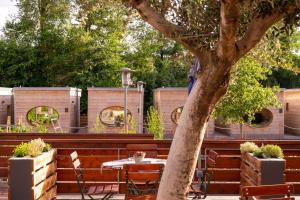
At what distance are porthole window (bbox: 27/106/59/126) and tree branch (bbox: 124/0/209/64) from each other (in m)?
24.6

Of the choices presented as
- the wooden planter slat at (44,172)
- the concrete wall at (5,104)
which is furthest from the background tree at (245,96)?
the wooden planter slat at (44,172)

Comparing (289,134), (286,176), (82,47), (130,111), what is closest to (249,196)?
(286,176)

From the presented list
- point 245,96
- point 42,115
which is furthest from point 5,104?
point 245,96

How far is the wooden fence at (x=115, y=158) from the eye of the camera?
9.70m

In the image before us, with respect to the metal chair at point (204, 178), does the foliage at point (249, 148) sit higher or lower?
higher

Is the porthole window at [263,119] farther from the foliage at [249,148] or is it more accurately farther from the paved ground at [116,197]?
the foliage at [249,148]

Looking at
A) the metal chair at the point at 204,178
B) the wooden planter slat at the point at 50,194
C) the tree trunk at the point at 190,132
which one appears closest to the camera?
the tree trunk at the point at 190,132

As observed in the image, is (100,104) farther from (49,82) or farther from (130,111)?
→ (49,82)

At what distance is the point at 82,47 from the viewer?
4084 centimetres

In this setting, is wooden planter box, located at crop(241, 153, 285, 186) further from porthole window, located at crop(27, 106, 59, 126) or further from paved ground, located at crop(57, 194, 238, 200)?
porthole window, located at crop(27, 106, 59, 126)

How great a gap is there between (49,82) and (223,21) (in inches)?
1476

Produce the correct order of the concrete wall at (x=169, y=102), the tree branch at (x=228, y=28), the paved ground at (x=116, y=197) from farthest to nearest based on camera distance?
the concrete wall at (x=169, y=102) < the paved ground at (x=116, y=197) < the tree branch at (x=228, y=28)

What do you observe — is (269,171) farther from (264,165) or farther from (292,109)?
(292,109)

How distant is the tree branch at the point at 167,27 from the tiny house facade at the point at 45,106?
2371 cm
